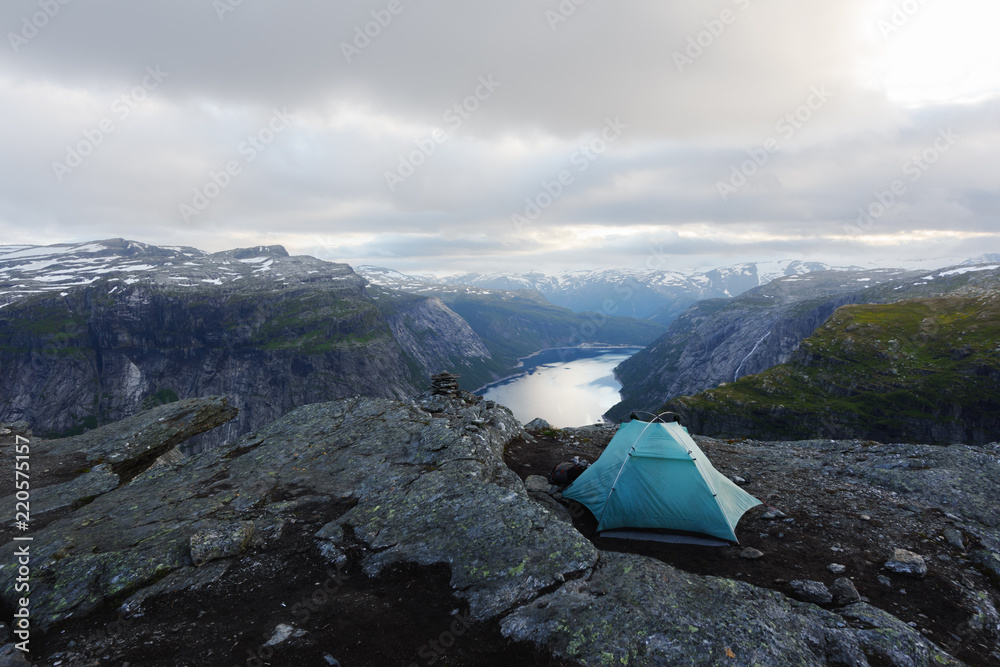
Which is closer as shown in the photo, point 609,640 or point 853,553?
point 609,640

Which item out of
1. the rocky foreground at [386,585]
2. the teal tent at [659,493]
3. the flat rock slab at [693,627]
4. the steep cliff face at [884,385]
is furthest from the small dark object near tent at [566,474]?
the steep cliff face at [884,385]

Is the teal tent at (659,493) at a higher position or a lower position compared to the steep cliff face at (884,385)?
higher

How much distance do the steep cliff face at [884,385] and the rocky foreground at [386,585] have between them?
116408 millimetres

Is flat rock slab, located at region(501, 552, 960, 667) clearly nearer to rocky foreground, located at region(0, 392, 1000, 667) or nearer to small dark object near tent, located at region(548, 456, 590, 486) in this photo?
rocky foreground, located at region(0, 392, 1000, 667)

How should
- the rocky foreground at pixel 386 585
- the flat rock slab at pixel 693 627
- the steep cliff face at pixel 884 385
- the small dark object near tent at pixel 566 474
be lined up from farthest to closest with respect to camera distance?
the steep cliff face at pixel 884 385
the small dark object near tent at pixel 566 474
the rocky foreground at pixel 386 585
the flat rock slab at pixel 693 627

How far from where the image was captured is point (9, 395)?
630 ft

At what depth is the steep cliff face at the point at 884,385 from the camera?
355ft

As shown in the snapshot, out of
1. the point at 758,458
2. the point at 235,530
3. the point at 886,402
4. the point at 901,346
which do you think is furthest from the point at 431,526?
the point at 901,346

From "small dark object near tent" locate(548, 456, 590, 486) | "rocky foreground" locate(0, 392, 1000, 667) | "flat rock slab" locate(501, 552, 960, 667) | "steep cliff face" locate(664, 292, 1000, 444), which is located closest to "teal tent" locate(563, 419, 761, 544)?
"small dark object near tent" locate(548, 456, 590, 486)

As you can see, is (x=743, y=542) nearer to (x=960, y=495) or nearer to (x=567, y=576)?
(x=567, y=576)

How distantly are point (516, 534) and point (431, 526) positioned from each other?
10.4 ft

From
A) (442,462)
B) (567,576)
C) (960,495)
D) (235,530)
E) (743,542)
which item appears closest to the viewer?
(567,576)

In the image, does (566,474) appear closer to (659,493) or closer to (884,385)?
(659,493)

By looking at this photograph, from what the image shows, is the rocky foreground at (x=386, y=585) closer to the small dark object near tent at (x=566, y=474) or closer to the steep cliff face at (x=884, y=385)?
the small dark object near tent at (x=566, y=474)
